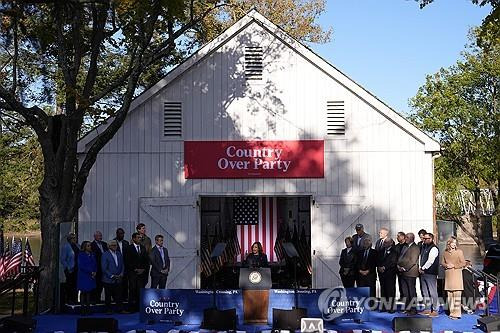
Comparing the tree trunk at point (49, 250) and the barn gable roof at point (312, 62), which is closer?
the tree trunk at point (49, 250)

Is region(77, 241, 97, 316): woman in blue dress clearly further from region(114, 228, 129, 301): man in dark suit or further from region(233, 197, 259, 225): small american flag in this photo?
region(233, 197, 259, 225): small american flag

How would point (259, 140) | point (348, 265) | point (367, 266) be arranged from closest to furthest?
1. point (367, 266)
2. point (348, 265)
3. point (259, 140)

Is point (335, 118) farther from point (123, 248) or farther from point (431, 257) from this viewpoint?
point (123, 248)

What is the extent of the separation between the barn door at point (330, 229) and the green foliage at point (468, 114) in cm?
1497

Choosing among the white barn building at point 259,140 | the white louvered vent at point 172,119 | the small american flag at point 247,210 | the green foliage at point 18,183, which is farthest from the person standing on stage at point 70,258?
the green foliage at point 18,183

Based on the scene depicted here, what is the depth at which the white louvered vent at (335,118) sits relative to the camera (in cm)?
1862

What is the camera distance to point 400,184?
18609mm

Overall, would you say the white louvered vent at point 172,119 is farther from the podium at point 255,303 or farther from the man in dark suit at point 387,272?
the man in dark suit at point 387,272

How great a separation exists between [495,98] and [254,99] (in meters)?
17.2

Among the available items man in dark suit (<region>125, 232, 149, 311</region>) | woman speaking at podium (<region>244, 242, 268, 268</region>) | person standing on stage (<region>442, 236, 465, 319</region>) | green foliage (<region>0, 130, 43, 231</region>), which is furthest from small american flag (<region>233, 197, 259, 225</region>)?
green foliage (<region>0, 130, 43, 231</region>)

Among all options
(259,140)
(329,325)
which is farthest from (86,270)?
(259,140)

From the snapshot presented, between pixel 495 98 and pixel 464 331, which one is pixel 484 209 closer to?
pixel 495 98

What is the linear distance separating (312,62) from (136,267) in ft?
24.1

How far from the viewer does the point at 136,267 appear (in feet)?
49.8
